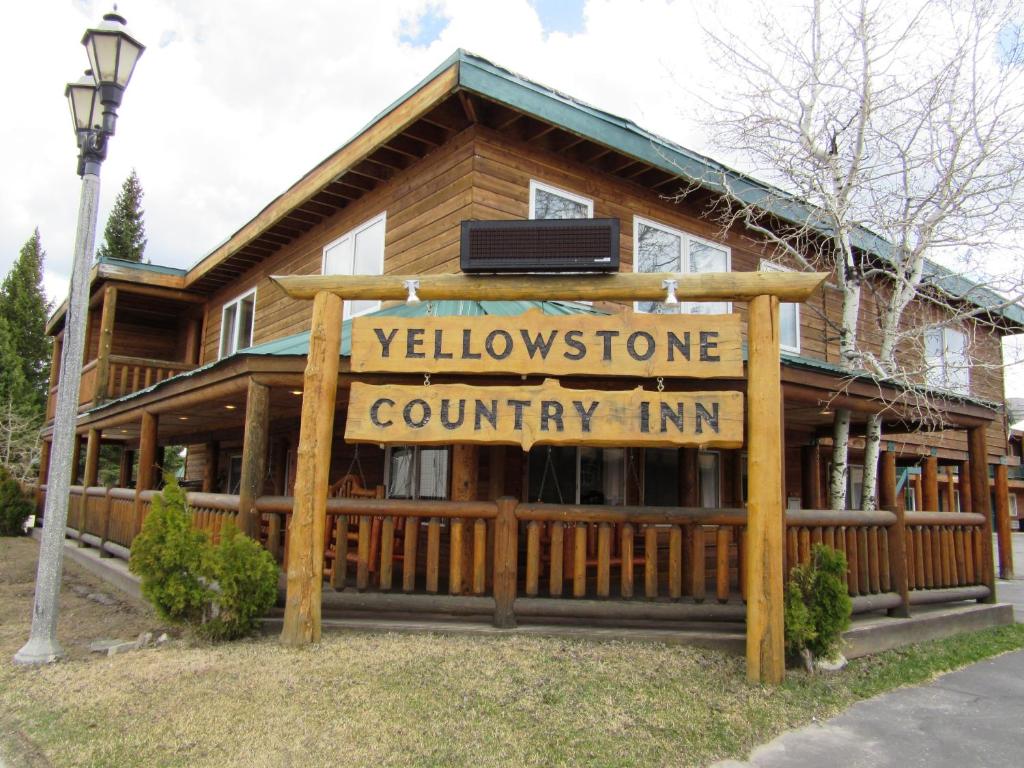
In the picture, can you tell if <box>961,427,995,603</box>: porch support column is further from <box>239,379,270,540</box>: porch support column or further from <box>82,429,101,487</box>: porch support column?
<box>82,429,101,487</box>: porch support column

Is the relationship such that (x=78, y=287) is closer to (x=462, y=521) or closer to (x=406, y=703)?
(x=462, y=521)

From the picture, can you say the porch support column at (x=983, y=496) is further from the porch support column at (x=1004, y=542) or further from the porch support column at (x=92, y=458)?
the porch support column at (x=92, y=458)

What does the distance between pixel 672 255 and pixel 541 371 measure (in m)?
5.35

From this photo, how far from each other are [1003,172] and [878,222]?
1371mm

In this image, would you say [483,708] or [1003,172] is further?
[1003,172]

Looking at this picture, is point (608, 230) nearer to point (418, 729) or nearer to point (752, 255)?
point (418, 729)

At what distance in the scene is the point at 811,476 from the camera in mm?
12094

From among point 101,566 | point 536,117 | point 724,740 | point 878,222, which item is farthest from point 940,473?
point 101,566

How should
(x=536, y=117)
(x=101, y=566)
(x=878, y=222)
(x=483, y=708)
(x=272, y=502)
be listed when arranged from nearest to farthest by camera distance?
1. (x=483, y=708)
2. (x=272, y=502)
3. (x=536, y=117)
4. (x=878, y=222)
5. (x=101, y=566)

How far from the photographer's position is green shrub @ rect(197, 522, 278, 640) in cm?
596

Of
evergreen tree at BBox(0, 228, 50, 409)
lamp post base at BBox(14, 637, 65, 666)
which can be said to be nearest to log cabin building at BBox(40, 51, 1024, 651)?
lamp post base at BBox(14, 637, 65, 666)

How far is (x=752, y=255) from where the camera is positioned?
1159 centimetres

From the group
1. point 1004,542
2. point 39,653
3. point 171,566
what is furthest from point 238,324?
point 1004,542

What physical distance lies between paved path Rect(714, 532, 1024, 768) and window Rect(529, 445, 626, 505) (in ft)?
14.9
